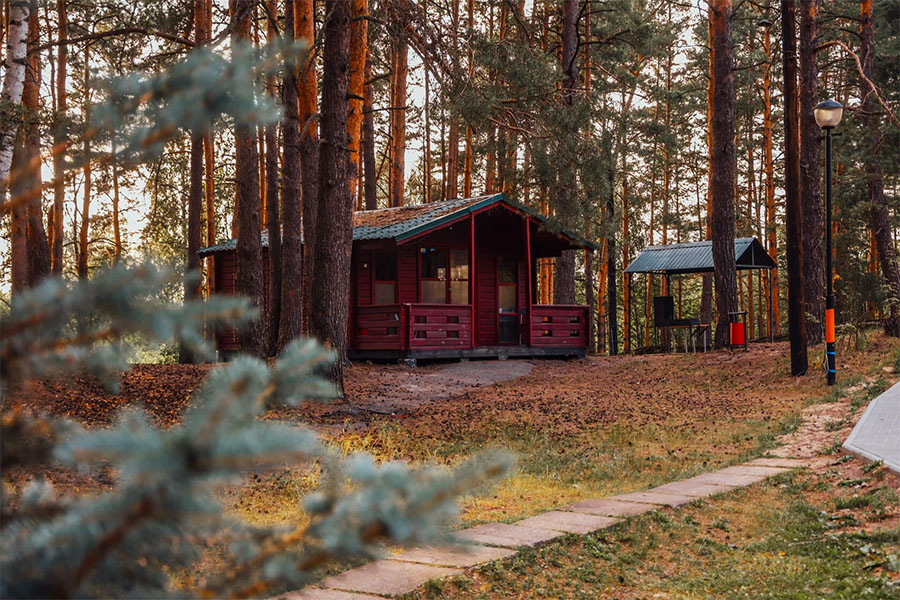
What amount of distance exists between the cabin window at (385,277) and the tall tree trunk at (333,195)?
748 cm

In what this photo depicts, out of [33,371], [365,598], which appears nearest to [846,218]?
[365,598]

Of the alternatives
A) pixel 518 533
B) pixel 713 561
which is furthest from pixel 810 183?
pixel 518 533

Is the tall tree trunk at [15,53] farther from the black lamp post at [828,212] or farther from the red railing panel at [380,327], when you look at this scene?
the black lamp post at [828,212]

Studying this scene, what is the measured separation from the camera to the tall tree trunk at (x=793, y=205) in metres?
15.2

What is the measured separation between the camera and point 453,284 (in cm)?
2192

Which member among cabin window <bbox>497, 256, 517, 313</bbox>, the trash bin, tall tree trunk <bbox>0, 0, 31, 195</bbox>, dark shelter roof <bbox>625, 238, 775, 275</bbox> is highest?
tall tree trunk <bbox>0, 0, 31, 195</bbox>

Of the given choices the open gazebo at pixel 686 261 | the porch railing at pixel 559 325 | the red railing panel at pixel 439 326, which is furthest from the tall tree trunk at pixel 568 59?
the red railing panel at pixel 439 326

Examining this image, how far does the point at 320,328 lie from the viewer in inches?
524

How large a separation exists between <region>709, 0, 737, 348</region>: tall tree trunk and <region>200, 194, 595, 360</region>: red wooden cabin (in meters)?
3.18

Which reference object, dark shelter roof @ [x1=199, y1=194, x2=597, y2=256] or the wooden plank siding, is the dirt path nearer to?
the wooden plank siding

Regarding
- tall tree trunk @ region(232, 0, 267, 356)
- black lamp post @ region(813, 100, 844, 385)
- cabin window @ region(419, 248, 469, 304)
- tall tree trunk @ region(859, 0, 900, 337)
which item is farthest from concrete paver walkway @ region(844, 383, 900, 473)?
cabin window @ region(419, 248, 469, 304)

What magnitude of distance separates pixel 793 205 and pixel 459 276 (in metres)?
8.85

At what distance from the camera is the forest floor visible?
215 inches

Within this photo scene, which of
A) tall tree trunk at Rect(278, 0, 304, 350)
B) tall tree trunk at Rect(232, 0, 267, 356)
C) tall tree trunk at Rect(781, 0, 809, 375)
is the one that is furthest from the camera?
tall tree trunk at Rect(232, 0, 267, 356)
